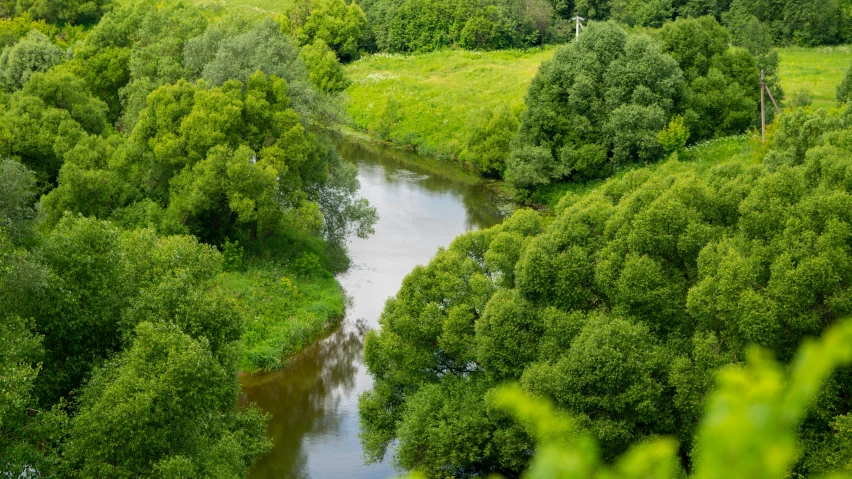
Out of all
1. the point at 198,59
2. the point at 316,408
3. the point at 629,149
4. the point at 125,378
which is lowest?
the point at 316,408

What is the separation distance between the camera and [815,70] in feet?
185

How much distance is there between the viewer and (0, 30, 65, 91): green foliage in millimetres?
44469

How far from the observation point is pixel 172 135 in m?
31.9

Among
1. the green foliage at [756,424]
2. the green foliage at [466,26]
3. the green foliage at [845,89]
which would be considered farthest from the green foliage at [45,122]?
the green foliage at [466,26]

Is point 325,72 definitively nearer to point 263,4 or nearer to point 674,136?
point 263,4

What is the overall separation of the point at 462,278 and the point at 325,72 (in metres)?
42.6

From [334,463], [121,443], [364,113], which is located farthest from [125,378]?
[364,113]

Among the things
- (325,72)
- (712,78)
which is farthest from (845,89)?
(325,72)

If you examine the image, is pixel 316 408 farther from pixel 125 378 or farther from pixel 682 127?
pixel 682 127

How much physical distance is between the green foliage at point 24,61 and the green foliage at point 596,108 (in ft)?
89.0

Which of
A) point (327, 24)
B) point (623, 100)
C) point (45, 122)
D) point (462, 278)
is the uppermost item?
point (45, 122)

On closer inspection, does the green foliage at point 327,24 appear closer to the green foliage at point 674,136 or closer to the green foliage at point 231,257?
the green foliage at point 674,136

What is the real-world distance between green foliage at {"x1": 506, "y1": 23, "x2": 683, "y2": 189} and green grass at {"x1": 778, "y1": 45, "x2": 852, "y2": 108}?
35.2 ft

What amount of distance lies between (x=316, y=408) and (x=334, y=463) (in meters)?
3.30
